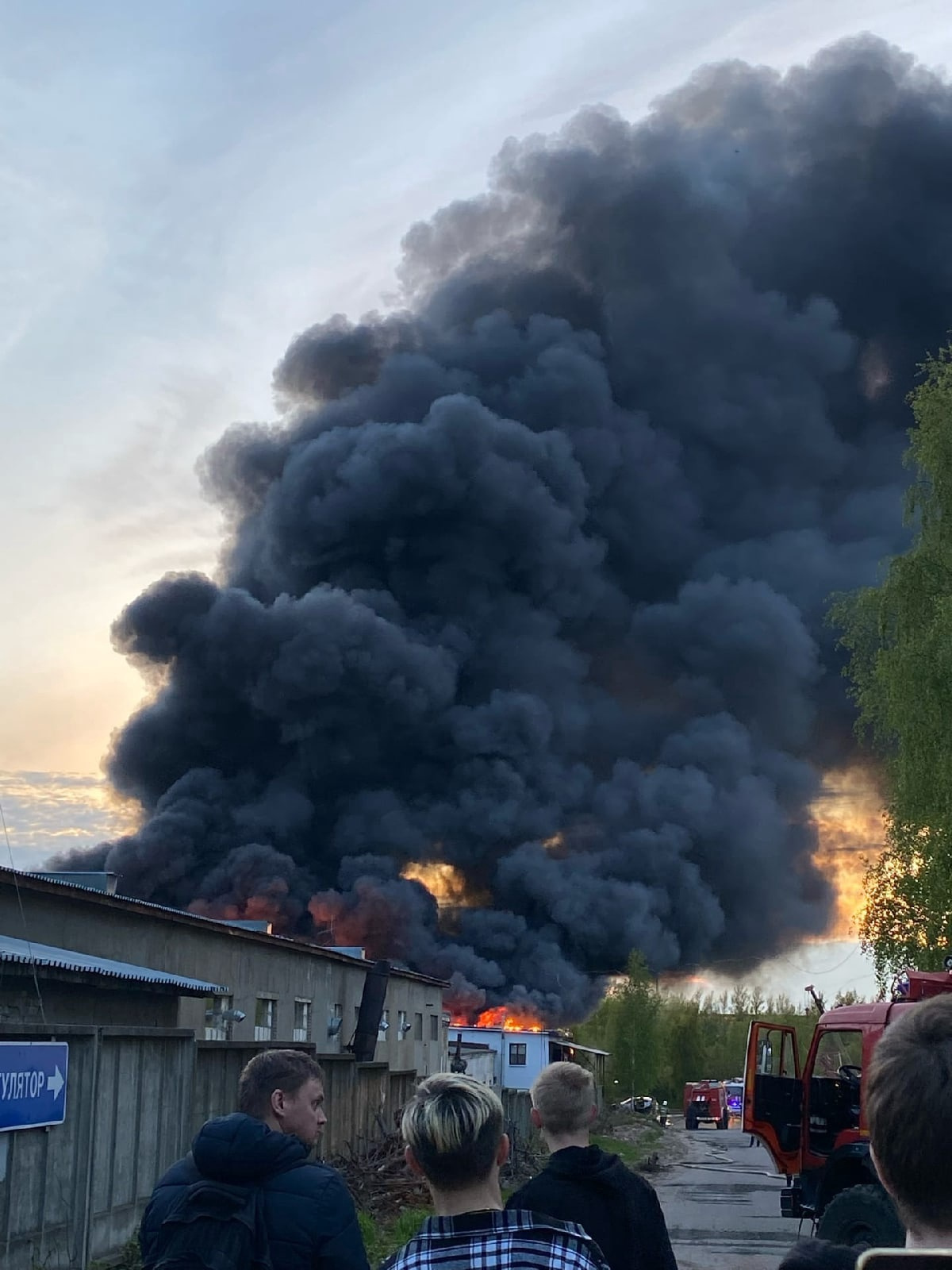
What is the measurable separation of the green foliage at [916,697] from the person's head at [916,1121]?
54.1 ft

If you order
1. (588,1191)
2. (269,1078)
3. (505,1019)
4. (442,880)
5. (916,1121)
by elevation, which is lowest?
(505,1019)

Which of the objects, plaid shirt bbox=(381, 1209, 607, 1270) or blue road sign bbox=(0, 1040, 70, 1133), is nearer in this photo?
plaid shirt bbox=(381, 1209, 607, 1270)

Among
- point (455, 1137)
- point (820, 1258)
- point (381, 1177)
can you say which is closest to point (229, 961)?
point (381, 1177)

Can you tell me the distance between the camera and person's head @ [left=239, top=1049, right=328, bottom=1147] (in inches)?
155

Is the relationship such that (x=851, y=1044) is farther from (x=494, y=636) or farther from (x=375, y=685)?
(x=494, y=636)

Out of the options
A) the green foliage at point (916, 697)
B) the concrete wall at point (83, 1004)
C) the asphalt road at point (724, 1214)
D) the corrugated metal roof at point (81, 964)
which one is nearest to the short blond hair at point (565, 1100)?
the concrete wall at point (83, 1004)

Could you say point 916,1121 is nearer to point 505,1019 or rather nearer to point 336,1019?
point 336,1019

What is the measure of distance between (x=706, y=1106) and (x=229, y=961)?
43.4m

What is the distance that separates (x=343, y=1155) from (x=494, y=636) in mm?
55653

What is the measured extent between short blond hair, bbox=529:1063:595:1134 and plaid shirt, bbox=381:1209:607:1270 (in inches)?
51.6

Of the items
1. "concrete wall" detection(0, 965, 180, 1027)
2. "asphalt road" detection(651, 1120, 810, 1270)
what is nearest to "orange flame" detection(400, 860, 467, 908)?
"asphalt road" detection(651, 1120, 810, 1270)

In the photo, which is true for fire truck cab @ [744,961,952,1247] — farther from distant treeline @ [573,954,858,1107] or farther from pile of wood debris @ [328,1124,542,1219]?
distant treeline @ [573,954,858,1107]

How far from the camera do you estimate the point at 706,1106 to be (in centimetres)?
6212

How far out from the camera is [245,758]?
233ft
